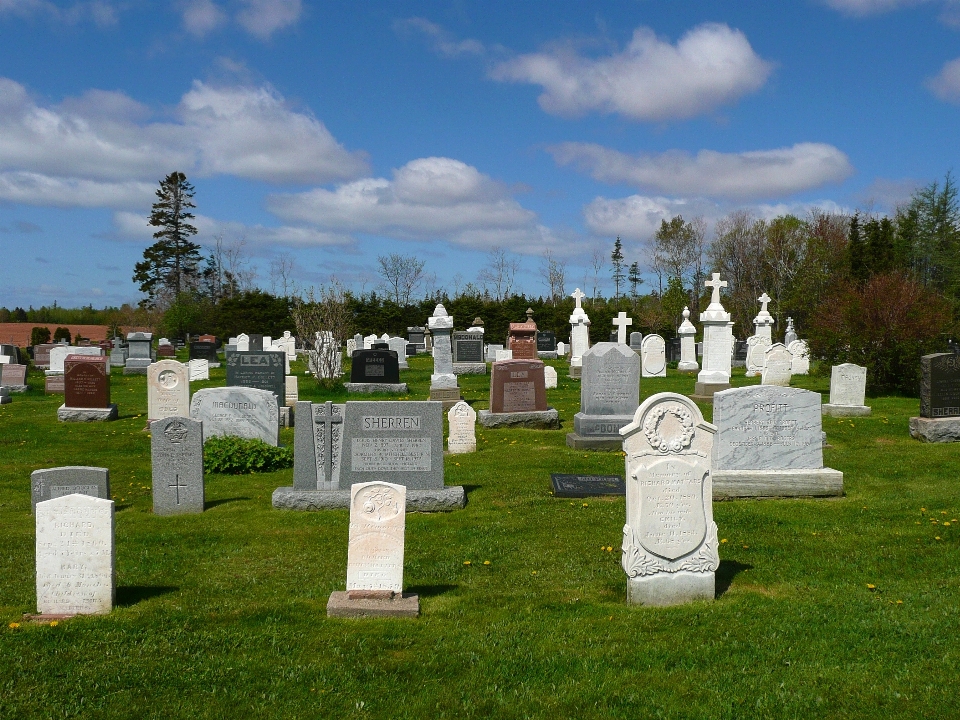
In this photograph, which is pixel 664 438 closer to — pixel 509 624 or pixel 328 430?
pixel 509 624

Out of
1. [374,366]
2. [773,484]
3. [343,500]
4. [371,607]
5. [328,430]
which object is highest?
[374,366]

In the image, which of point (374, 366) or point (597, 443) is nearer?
point (597, 443)

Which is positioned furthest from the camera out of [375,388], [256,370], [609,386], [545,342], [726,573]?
[545,342]

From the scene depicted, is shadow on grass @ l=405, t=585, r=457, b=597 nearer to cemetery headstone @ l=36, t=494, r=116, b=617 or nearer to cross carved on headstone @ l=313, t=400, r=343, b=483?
cemetery headstone @ l=36, t=494, r=116, b=617

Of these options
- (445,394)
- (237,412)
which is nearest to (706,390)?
(445,394)

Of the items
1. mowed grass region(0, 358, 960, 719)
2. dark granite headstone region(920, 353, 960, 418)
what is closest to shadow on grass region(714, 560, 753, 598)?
mowed grass region(0, 358, 960, 719)

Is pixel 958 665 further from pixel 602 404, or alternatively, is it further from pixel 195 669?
pixel 602 404

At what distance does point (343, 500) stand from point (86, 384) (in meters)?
11.6

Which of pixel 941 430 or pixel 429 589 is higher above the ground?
pixel 941 430

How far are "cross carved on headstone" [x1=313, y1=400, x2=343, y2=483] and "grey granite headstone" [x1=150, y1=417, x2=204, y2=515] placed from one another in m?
1.57

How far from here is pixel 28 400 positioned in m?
22.6

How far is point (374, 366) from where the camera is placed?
2338 centimetres

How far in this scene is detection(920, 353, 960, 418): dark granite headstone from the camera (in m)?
14.1

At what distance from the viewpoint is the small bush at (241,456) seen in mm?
12523
